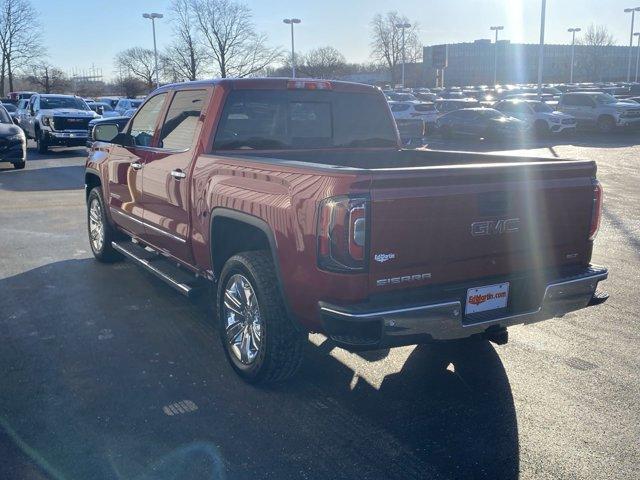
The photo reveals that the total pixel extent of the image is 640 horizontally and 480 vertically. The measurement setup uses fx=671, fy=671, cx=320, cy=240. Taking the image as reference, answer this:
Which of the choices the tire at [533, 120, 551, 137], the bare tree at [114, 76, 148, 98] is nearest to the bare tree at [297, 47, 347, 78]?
the bare tree at [114, 76, 148, 98]

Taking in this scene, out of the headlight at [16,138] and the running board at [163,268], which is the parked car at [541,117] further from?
the running board at [163,268]

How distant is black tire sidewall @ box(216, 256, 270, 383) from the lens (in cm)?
→ 419

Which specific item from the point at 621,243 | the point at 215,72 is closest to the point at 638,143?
the point at 621,243

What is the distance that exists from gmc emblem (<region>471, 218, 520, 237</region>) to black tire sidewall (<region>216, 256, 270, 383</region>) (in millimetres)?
1352

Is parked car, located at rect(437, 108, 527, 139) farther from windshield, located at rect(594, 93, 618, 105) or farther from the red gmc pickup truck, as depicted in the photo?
the red gmc pickup truck

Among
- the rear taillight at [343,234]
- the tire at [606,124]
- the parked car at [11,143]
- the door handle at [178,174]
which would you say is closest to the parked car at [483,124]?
the tire at [606,124]

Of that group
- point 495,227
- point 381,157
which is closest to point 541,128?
point 381,157

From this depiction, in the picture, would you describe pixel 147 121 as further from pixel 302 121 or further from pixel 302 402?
pixel 302 402

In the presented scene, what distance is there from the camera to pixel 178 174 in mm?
5211

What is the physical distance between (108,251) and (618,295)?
5408mm

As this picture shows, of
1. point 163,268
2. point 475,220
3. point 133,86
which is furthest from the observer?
point 133,86

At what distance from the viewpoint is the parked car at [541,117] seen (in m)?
28.7

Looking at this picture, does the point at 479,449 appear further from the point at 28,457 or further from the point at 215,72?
the point at 215,72

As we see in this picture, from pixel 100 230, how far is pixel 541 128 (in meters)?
25.1
